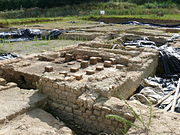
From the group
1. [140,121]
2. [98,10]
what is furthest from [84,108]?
[98,10]

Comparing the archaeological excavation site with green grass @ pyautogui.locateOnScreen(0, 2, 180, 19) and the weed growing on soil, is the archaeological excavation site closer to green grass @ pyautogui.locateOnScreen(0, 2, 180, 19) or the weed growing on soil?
the weed growing on soil

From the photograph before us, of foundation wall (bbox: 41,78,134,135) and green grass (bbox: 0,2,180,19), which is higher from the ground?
green grass (bbox: 0,2,180,19)

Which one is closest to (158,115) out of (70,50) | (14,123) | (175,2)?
(14,123)

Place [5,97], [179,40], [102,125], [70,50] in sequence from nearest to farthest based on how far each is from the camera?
[102,125] → [5,97] → [70,50] → [179,40]

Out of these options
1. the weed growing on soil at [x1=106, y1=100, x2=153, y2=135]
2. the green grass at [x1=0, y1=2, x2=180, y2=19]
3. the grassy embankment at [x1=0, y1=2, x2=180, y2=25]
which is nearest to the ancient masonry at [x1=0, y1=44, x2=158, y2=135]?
the weed growing on soil at [x1=106, y1=100, x2=153, y2=135]

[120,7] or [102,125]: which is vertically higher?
[120,7]

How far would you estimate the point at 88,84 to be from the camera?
16.1ft

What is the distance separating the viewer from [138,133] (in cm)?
360

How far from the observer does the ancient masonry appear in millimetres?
4461

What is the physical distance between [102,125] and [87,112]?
0.39 metres

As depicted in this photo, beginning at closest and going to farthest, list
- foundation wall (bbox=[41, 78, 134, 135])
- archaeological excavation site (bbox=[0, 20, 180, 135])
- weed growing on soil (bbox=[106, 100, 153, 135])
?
1. weed growing on soil (bbox=[106, 100, 153, 135])
2. archaeological excavation site (bbox=[0, 20, 180, 135])
3. foundation wall (bbox=[41, 78, 134, 135])

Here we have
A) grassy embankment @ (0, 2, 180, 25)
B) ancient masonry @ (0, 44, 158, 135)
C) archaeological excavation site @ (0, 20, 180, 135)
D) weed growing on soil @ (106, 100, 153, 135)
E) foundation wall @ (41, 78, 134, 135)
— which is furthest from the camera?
grassy embankment @ (0, 2, 180, 25)

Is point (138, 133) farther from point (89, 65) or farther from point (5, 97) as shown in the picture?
point (89, 65)

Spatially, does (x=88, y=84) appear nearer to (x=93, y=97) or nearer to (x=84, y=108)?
(x=93, y=97)
